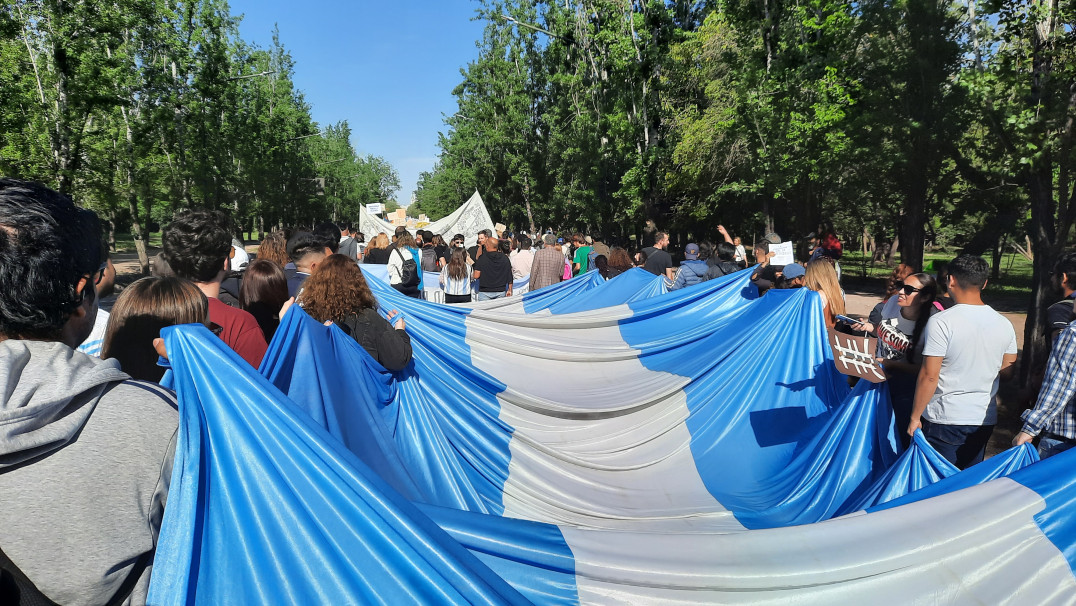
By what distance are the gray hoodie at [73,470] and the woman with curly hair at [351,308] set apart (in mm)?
2640

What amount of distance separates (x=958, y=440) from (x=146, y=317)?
444 centimetres

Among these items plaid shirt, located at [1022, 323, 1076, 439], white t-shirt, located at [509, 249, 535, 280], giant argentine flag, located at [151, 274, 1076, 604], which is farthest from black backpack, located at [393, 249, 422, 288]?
plaid shirt, located at [1022, 323, 1076, 439]

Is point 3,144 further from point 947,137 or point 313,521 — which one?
point 947,137

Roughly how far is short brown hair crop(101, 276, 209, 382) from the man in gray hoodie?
967 millimetres

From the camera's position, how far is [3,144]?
47.3ft

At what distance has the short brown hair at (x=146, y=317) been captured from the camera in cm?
245

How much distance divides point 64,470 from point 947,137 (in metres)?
19.3

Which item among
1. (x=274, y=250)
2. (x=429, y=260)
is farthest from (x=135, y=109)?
(x=274, y=250)

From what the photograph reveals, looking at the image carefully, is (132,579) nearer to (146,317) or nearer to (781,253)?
(146,317)

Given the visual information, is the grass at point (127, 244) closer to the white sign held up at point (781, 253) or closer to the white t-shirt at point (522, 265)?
the white t-shirt at point (522, 265)

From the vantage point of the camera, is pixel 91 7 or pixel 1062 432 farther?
pixel 91 7

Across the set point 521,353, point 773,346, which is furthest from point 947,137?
point 521,353

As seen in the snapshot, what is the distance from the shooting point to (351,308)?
4.17 metres

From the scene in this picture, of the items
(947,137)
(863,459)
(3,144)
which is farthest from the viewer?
(947,137)
